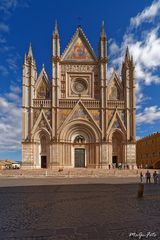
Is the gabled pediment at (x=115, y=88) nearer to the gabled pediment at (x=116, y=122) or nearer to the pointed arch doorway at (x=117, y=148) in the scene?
the gabled pediment at (x=116, y=122)

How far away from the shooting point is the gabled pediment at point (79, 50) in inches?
1930

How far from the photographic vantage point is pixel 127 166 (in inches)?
1750

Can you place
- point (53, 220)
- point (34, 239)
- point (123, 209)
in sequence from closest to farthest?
point (34, 239)
point (53, 220)
point (123, 209)

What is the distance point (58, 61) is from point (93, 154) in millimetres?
17806

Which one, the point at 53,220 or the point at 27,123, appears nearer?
the point at 53,220

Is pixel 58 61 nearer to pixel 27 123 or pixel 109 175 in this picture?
pixel 27 123

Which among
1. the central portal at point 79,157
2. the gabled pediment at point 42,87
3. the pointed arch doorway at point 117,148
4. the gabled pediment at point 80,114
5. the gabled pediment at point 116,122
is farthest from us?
the gabled pediment at point 42,87

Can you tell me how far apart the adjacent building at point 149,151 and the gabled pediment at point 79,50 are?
27303mm

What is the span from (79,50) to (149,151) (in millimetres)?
33964

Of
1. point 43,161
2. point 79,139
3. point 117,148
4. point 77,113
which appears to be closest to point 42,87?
point 77,113

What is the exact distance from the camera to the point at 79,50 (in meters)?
49.6

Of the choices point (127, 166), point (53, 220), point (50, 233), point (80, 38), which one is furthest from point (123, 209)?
point (80, 38)

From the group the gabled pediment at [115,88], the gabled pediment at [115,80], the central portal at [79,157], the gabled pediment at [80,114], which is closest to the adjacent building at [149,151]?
the central portal at [79,157]

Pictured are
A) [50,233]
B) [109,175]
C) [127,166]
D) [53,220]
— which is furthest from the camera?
[127,166]
